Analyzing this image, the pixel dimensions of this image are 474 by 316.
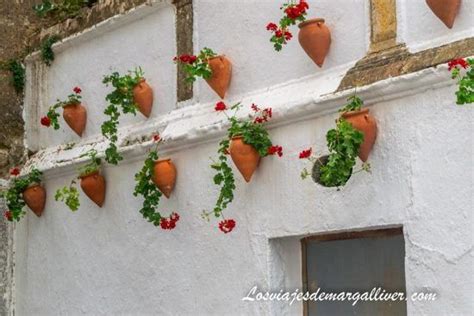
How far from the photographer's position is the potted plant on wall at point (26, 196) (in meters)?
6.53

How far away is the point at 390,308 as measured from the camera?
4.54 m

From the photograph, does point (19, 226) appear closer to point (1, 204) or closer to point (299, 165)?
point (1, 204)

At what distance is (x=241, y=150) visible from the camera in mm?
4879

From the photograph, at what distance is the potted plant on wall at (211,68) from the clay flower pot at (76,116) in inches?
52.4

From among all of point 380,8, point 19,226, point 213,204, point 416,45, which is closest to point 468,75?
point 416,45

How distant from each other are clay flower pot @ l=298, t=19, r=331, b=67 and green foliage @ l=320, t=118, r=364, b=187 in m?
0.53

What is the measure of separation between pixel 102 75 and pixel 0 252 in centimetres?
154

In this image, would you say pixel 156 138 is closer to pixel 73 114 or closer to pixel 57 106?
pixel 73 114

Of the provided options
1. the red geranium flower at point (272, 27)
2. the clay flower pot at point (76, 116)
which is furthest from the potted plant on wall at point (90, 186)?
the red geranium flower at point (272, 27)

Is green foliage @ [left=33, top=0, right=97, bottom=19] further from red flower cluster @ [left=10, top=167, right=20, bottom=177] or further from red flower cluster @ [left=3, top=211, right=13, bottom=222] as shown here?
red flower cluster @ [left=3, top=211, right=13, bottom=222]

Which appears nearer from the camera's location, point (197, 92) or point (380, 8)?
point (380, 8)

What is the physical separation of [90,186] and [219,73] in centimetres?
128

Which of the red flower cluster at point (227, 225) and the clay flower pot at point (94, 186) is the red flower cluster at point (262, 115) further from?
the clay flower pot at point (94, 186)

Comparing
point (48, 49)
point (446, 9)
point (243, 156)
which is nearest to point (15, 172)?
point (48, 49)
